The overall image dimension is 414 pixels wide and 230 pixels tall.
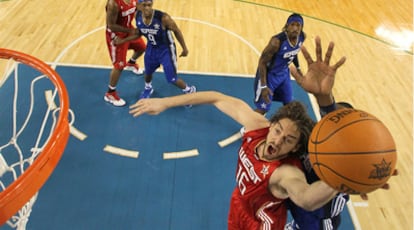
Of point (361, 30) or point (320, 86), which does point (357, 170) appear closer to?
point (320, 86)

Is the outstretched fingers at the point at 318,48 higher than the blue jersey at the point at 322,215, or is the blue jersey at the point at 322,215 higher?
the outstretched fingers at the point at 318,48

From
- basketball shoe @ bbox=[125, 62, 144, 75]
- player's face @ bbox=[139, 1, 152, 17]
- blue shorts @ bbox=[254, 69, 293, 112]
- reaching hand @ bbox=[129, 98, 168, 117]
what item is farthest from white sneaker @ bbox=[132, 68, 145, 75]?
reaching hand @ bbox=[129, 98, 168, 117]

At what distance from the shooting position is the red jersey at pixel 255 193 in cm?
224

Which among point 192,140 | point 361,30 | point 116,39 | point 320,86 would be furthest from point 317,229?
point 361,30

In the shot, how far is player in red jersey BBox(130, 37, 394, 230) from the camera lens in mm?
2061

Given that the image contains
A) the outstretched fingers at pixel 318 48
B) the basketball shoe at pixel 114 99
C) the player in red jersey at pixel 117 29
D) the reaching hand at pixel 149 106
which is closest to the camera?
the outstretched fingers at pixel 318 48

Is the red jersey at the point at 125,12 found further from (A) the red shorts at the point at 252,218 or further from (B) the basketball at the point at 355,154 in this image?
(B) the basketball at the point at 355,154

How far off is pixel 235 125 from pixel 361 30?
434 centimetres

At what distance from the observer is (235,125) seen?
4.54 m

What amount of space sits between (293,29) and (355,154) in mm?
2402

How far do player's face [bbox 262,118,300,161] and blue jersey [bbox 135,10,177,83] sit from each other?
247 cm

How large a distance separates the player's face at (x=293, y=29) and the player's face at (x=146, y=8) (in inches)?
61.7

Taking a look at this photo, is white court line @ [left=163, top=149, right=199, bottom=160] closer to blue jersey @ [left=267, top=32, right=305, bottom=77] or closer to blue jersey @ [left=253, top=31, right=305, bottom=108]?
blue jersey @ [left=253, top=31, right=305, bottom=108]

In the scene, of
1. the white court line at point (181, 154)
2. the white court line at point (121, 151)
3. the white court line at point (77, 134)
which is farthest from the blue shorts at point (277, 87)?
the white court line at point (77, 134)
